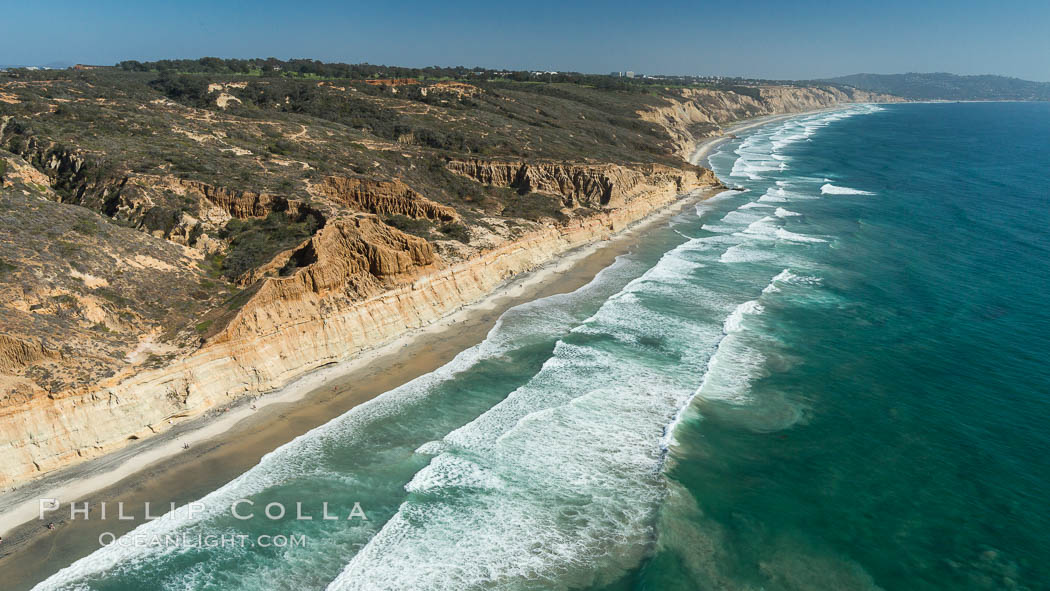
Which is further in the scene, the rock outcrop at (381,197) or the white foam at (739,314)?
the rock outcrop at (381,197)

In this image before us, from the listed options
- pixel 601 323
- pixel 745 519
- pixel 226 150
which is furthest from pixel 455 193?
pixel 745 519

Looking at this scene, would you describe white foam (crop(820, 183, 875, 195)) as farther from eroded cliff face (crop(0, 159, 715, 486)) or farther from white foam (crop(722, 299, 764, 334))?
eroded cliff face (crop(0, 159, 715, 486))

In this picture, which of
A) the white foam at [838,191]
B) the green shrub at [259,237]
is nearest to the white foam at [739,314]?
the green shrub at [259,237]

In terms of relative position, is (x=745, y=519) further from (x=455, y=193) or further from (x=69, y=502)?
(x=455, y=193)

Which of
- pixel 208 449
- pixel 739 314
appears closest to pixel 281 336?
pixel 208 449

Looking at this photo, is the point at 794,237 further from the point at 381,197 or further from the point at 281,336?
the point at 281,336

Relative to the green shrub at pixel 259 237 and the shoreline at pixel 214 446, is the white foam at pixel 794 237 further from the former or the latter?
the green shrub at pixel 259 237
